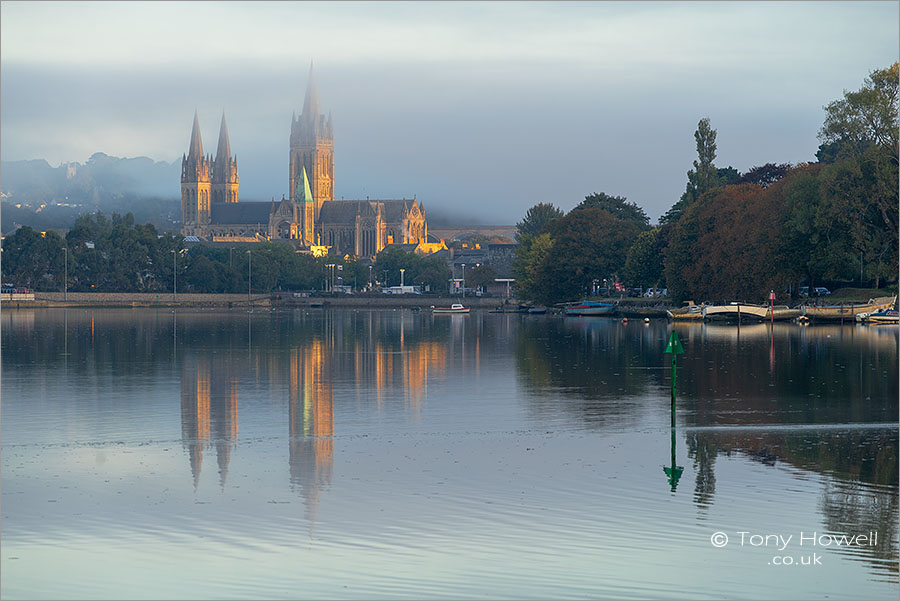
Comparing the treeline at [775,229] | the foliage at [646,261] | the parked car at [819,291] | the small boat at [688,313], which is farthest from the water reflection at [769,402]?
the foliage at [646,261]

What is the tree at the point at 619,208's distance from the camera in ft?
555

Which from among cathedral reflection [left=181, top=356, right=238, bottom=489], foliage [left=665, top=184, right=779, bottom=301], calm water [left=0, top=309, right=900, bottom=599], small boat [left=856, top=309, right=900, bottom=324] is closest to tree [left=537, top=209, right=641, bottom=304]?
foliage [left=665, top=184, right=779, bottom=301]

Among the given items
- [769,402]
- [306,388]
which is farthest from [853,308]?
[306,388]

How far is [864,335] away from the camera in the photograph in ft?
245

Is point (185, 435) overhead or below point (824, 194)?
below

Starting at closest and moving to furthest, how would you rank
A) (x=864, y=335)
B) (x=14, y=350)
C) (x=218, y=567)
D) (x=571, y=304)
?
(x=218, y=567)
(x=14, y=350)
(x=864, y=335)
(x=571, y=304)

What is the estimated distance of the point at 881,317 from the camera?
91750 millimetres

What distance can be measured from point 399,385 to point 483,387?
3007 millimetres

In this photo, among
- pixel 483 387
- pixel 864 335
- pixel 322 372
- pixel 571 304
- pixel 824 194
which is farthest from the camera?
pixel 571 304

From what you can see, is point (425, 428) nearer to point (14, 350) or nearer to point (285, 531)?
point (285, 531)

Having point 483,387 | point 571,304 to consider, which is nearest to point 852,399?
point 483,387

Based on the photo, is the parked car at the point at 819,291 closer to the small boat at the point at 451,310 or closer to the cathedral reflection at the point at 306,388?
the cathedral reflection at the point at 306,388

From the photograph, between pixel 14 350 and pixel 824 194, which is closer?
pixel 14 350

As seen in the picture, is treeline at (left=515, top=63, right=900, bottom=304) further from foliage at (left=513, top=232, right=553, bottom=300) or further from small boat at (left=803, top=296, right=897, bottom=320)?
foliage at (left=513, top=232, right=553, bottom=300)
